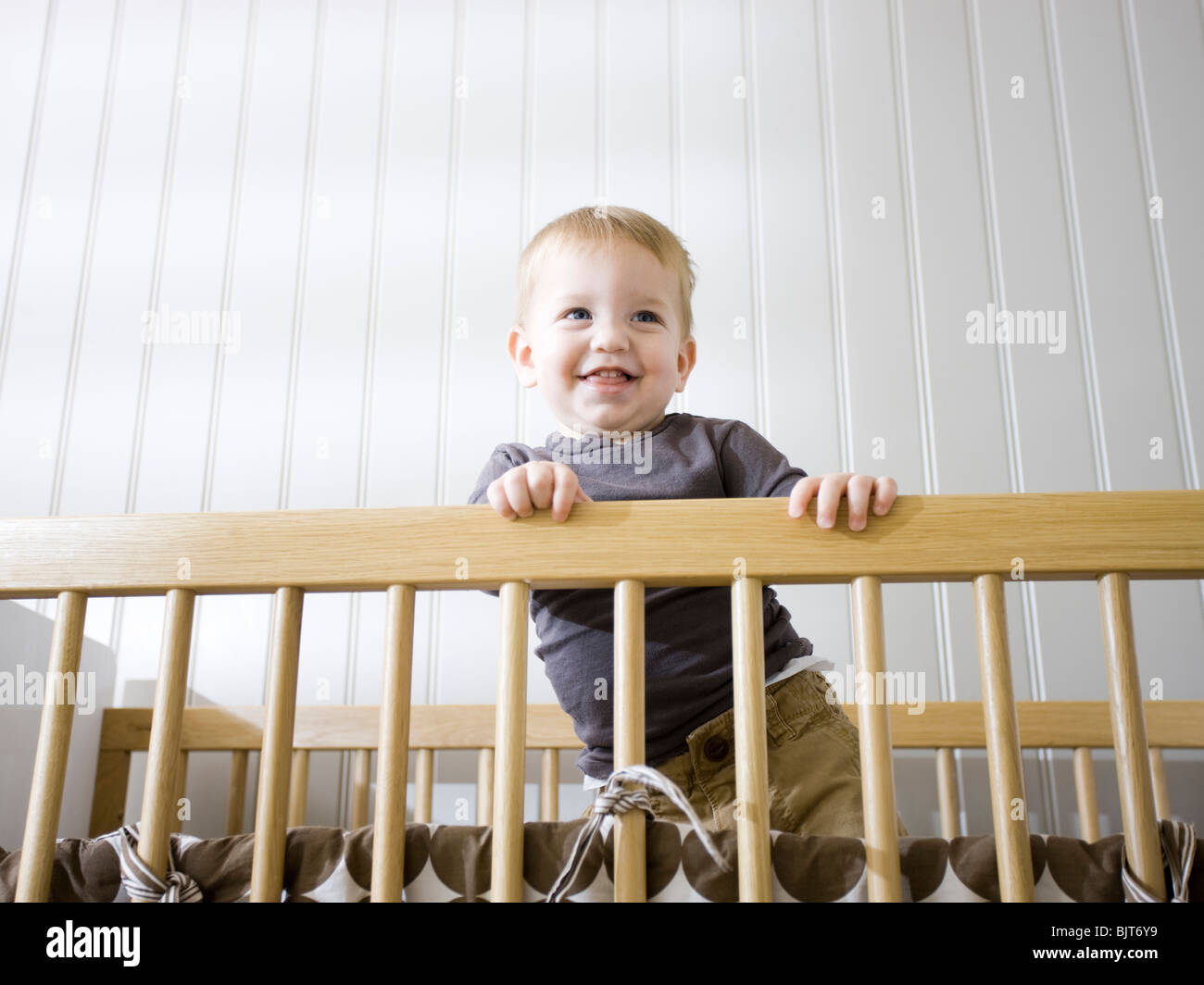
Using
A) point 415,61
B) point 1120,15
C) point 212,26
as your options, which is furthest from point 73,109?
point 1120,15

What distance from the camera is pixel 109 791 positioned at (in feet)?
4.35

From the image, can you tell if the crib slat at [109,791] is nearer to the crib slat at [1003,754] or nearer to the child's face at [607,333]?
the child's face at [607,333]

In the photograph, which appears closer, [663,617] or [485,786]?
[663,617]

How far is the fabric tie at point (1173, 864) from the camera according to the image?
1.87ft

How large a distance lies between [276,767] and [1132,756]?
50cm

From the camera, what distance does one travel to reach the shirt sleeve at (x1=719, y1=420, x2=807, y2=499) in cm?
88

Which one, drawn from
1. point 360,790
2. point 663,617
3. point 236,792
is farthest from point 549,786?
point 663,617

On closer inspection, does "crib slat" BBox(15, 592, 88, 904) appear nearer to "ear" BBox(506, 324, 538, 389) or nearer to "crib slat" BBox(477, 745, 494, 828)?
"ear" BBox(506, 324, 538, 389)

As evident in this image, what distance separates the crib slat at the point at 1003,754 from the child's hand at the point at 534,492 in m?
0.26

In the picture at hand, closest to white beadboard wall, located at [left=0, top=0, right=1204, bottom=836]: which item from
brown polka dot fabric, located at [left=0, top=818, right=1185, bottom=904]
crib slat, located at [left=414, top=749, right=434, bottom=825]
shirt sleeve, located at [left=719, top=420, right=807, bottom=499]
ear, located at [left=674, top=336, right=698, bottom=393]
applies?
crib slat, located at [left=414, top=749, right=434, bottom=825]

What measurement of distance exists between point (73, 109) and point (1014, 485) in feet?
5.22

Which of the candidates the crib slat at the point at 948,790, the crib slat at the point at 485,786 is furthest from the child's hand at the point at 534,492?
the crib slat at the point at 948,790

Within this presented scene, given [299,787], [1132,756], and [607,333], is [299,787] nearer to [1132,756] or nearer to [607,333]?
[607,333]
